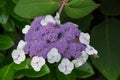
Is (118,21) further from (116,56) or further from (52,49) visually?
(52,49)

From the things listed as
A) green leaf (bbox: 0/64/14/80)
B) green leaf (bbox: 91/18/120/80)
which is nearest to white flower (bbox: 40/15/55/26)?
green leaf (bbox: 0/64/14/80)

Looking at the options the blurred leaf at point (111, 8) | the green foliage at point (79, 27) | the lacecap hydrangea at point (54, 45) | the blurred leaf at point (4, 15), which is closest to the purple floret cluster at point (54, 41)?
the lacecap hydrangea at point (54, 45)

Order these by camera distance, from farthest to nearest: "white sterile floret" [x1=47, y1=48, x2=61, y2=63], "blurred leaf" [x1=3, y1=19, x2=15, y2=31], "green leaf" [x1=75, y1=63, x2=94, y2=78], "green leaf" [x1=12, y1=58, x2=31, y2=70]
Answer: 1. "blurred leaf" [x1=3, y1=19, x2=15, y2=31]
2. "green leaf" [x1=75, y1=63, x2=94, y2=78]
3. "green leaf" [x1=12, y1=58, x2=31, y2=70]
4. "white sterile floret" [x1=47, y1=48, x2=61, y2=63]

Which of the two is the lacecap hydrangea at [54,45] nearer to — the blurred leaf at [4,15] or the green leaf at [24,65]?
the green leaf at [24,65]

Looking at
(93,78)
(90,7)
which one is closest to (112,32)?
(93,78)

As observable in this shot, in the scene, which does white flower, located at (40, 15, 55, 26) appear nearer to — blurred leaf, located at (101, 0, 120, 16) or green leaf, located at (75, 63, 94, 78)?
green leaf, located at (75, 63, 94, 78)

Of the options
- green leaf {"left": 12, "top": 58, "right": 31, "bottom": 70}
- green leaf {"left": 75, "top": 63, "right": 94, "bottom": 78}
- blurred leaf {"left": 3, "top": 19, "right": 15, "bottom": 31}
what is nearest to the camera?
green leaf {"left": 12, "top": 58, "right": 31, "bottom": 70}

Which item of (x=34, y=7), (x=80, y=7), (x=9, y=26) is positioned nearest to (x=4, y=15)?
(x=9, y=26)
